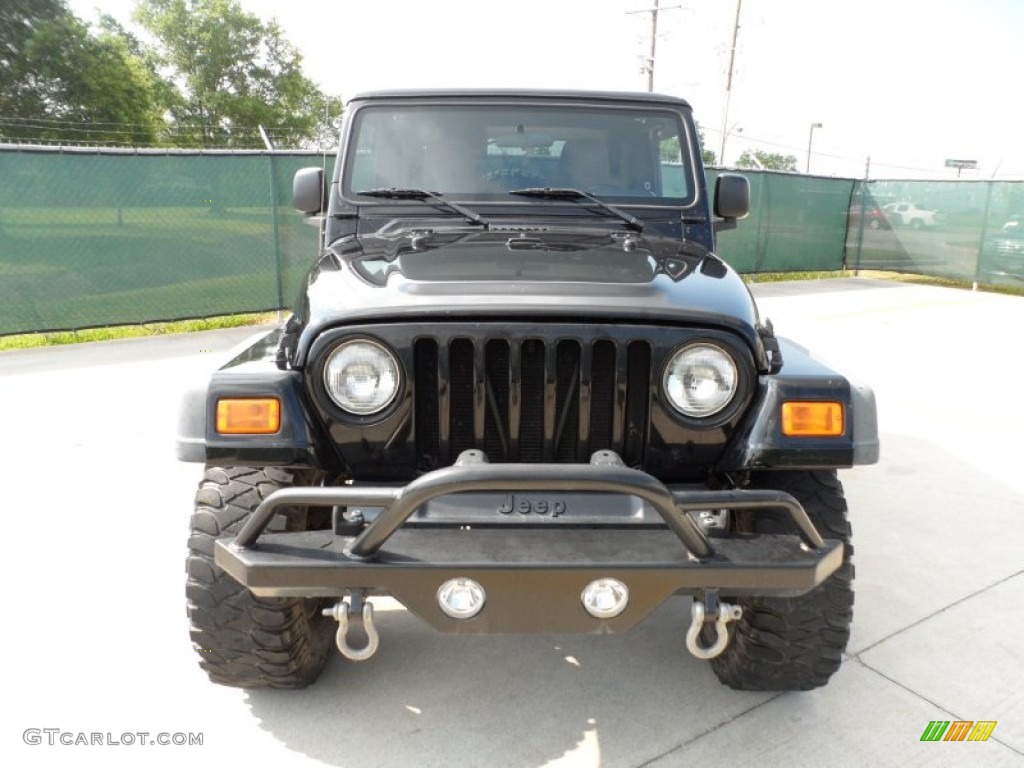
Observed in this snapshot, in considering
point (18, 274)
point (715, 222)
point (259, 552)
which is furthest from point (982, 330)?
point (18, 274)

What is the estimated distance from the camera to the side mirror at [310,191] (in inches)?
136

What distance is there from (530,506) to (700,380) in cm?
56

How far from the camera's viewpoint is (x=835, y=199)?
46.0 feet

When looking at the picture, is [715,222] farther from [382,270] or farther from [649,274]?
[382,270]

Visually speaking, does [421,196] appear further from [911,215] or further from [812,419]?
[911,215]

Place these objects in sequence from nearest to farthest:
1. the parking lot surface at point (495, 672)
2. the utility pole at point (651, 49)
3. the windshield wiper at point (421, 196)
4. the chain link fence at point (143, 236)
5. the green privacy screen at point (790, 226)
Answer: the parking lot surface at point (495, 672), the windshield wiper at point (421, 196), the chain link fence at point (143, 236), the green privacy screen at point (790, 226), the utility pole at point (651, 49)

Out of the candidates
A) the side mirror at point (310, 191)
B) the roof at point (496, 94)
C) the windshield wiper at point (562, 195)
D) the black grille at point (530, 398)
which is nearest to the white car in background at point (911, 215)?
the roof at point (496, 94)

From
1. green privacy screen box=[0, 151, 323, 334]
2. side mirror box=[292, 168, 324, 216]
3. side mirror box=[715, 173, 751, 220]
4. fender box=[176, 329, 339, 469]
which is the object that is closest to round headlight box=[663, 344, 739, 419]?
fender box=[176, 329, 339, 469]

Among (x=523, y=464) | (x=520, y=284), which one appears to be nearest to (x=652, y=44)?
(x=520, y=284)

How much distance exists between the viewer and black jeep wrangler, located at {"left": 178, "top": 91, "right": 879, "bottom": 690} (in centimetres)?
184

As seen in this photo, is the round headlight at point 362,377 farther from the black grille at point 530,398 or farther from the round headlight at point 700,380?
the round headlight at point 700,380

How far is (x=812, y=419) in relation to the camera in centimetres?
208

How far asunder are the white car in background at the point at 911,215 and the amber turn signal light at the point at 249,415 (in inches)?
566

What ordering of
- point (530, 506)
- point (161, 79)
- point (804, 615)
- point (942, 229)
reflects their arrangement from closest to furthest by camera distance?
1. point (530, 506)
2. point (804, 615)
3. point (942, 229)
4. point (161, 79)
